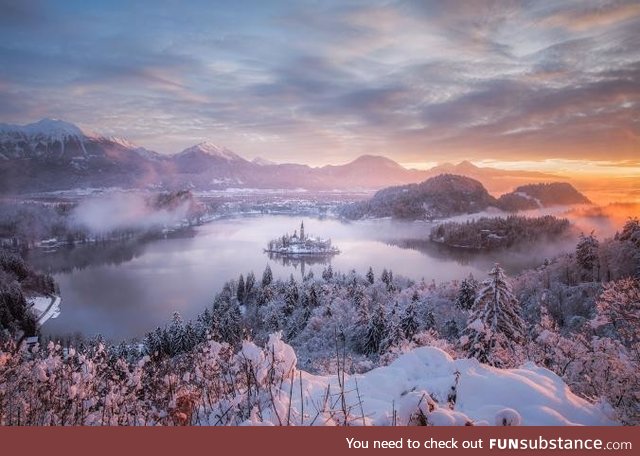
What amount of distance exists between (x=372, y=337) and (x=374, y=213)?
14133cm

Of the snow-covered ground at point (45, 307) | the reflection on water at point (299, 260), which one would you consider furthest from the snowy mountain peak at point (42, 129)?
the reflection on water at point (299, 260)

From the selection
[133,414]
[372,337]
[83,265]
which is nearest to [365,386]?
[133,414]

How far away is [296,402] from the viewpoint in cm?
368

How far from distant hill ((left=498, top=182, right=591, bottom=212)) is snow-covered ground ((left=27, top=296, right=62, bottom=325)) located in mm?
73387

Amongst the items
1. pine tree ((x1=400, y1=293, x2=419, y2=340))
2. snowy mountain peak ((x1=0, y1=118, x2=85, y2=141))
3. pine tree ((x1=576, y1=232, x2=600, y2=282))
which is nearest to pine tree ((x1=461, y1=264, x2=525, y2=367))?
pine tree ((x1=400, y1=293, x2=419, y2=340))

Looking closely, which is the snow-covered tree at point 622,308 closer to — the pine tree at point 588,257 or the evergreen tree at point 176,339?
the evergreen tree at point 176,339

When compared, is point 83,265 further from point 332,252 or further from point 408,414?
point 408,414

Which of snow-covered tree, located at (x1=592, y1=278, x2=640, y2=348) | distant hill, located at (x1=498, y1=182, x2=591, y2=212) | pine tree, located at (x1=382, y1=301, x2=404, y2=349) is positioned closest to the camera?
snow-covered tree, located at (x1=592, y1=278, x2=640, y2=348)

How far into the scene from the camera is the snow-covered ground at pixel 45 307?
126 feet

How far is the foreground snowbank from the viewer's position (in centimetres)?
316

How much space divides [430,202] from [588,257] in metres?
129

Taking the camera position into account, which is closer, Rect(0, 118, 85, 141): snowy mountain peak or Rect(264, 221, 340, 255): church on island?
Rect(0, 118, 85, 141): snowy mountain peak

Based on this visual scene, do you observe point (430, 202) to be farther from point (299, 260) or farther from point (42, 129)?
point (42, 129)

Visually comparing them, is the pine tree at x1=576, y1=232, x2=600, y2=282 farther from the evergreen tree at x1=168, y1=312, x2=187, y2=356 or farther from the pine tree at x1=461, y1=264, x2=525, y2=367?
the evergreen tree at x1=168, y1=312, x2=187, y2=356
